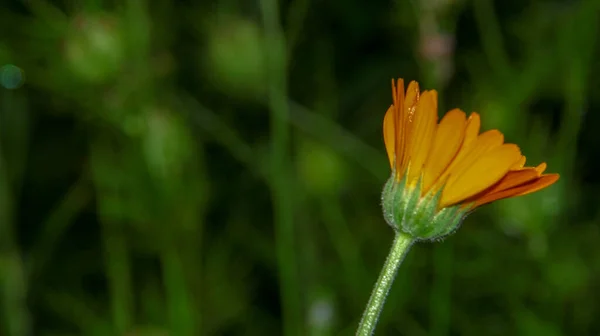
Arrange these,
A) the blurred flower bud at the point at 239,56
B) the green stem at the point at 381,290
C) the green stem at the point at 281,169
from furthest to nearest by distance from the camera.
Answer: the blurred flower bud at the point at 239,56, the green stem at the point at 281,169, the green stem at the point at 381,290

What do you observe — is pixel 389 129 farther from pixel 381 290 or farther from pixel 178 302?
pixel 178 302

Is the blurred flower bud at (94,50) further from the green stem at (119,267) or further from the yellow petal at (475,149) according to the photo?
the yellow petal at (475,149)

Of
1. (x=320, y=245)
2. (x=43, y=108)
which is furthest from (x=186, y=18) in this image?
(x=320, y=245)

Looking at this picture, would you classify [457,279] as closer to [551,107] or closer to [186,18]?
[551,107]

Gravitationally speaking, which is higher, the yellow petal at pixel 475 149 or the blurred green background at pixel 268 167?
the yellow petal at pixel 475 149

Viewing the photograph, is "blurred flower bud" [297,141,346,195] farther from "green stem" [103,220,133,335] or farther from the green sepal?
the green sepal

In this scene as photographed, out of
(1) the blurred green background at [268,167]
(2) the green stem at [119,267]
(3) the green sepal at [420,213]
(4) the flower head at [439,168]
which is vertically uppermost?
(4) the flower head at [439,168]

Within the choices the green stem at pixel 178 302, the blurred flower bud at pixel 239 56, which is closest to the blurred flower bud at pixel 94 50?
the blurred flower bud at pixel 239 56
